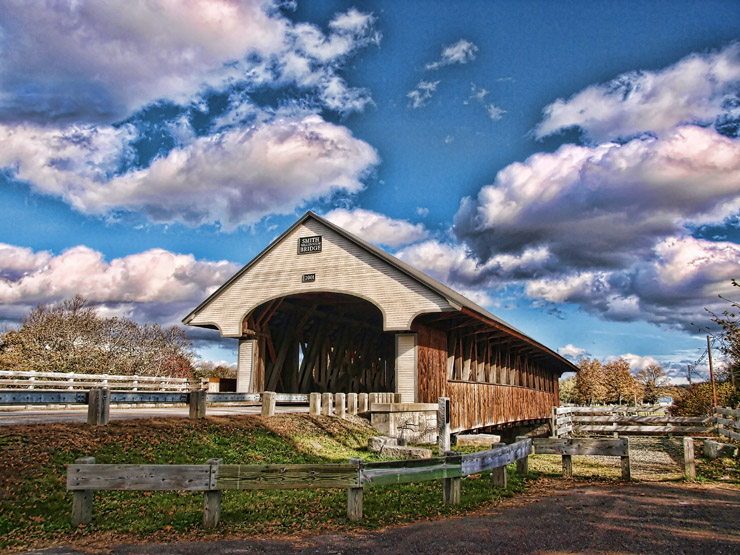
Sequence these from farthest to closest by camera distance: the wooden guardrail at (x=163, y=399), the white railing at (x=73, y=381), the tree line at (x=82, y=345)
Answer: the tree line at (x=82, y=345) < the white railing at (x=73, y=381) < the wooden guardrail at (x=163, y=399)

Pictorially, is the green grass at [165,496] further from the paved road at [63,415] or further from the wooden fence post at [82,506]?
the paved road at [63,415]

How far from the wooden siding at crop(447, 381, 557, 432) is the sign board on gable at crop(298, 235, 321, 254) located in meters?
7.06

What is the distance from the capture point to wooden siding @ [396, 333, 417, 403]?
1930cm

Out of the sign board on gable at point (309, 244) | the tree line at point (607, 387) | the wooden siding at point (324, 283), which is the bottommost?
the tree line at point (607, 387)

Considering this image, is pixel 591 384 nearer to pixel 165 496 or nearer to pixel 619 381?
pixel 619 381

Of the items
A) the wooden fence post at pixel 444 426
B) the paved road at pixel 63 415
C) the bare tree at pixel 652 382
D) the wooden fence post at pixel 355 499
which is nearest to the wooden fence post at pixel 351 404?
the paved road at pixel 63 415

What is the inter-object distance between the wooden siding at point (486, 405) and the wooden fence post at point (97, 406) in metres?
12.0

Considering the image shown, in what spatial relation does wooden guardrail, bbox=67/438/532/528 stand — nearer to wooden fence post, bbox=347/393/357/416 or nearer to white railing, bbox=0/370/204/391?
wooden fence post, bbox=347/393/357/416

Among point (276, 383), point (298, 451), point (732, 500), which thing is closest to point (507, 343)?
point (276, 383)

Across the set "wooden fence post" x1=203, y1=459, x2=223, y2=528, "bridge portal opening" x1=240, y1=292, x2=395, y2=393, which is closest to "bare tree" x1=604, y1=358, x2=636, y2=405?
"bridge portal opening" x1=240, y1=292, x2=395, y2=393

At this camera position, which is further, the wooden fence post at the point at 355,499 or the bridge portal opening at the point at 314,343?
the bridge portal opening at the point at 314,343

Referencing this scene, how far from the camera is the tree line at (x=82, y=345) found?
4006 cm

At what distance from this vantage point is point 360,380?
2983 cm

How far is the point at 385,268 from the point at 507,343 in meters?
11.4
